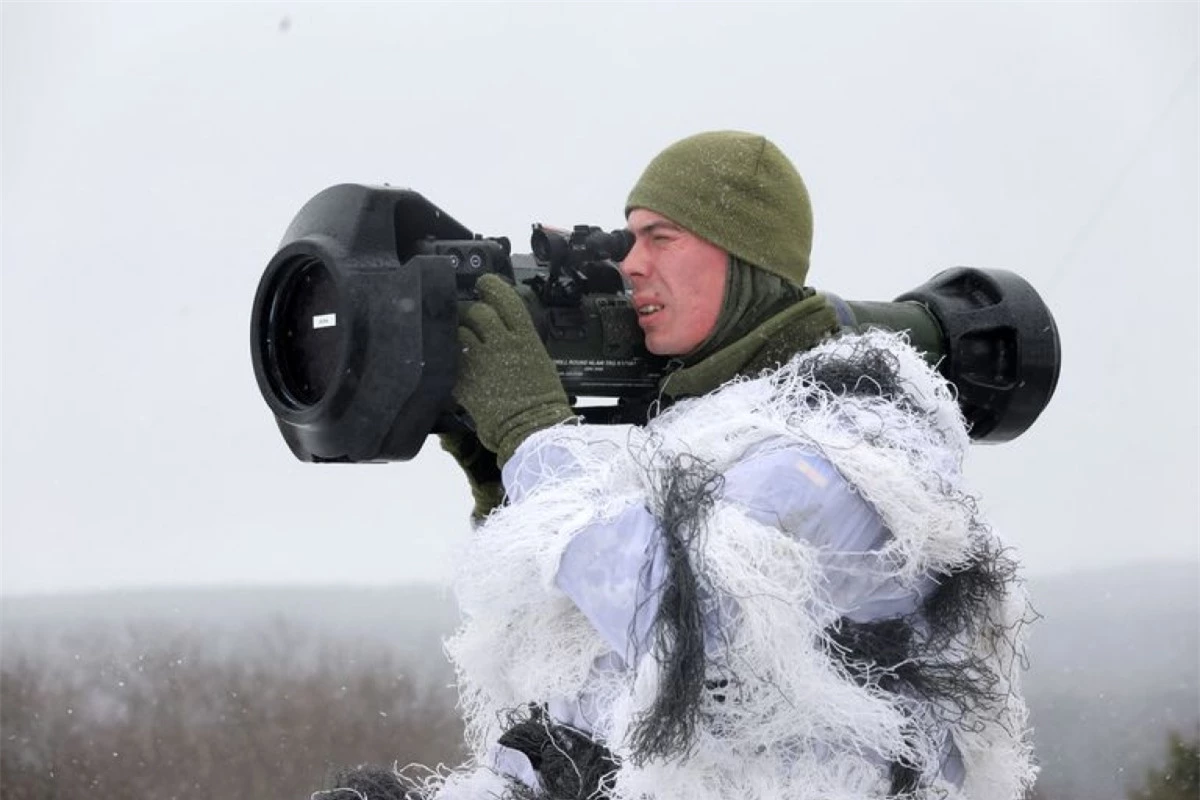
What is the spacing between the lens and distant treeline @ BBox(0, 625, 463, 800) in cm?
261

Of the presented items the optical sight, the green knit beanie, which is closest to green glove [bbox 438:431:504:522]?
the optical sight

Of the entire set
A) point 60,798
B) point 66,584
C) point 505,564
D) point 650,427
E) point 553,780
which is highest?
point 650,427

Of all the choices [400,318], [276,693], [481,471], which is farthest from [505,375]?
[276,693]

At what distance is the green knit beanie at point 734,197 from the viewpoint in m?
1.26

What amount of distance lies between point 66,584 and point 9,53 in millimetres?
865

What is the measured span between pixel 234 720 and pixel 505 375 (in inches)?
64.3

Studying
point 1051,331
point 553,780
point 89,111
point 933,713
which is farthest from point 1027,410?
point 89,111

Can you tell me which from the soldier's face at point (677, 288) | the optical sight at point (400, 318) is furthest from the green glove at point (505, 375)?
the soldier's face at point (677, 288)

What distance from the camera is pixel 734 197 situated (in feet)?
4.15

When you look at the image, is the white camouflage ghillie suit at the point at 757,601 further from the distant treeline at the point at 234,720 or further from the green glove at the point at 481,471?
the distant treeline at the point at 234,720

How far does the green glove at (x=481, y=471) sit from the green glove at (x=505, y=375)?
15cm

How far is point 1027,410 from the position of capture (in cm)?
145

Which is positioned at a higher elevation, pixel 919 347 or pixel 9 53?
pixel 919 347

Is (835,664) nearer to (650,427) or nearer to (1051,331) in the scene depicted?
(650,427)
